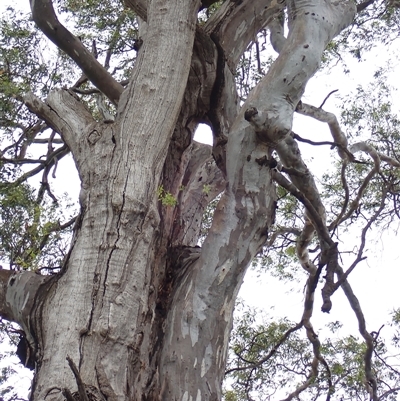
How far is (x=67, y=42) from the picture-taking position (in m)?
3.94

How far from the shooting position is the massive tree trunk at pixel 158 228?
2678mm

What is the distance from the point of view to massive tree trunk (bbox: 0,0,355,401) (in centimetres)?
268

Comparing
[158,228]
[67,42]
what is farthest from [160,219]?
[67,42]

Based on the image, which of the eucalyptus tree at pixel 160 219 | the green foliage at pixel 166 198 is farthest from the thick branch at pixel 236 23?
the green foliage at pixel 166 198

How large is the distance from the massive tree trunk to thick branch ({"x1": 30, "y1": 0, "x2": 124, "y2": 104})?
1.6 inches

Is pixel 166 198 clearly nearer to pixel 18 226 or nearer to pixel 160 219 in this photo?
pixel 160 219

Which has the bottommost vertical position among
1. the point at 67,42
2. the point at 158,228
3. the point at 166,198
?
the point at 158,228

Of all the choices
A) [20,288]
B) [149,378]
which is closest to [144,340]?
[149,378]

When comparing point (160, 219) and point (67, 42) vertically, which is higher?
point (67, 42)

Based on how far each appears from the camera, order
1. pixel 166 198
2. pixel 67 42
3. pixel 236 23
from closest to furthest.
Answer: pixel 166 198
pixel 67 42
pixel 236 23

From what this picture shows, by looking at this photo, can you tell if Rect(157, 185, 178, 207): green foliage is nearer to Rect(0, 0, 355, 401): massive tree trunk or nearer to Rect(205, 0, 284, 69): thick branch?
Rect(0, 0, 355, 401): massive tree trunk

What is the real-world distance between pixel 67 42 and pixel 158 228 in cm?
145

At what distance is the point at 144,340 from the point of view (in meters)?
2.83

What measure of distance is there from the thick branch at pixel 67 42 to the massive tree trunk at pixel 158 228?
0.04 metres
